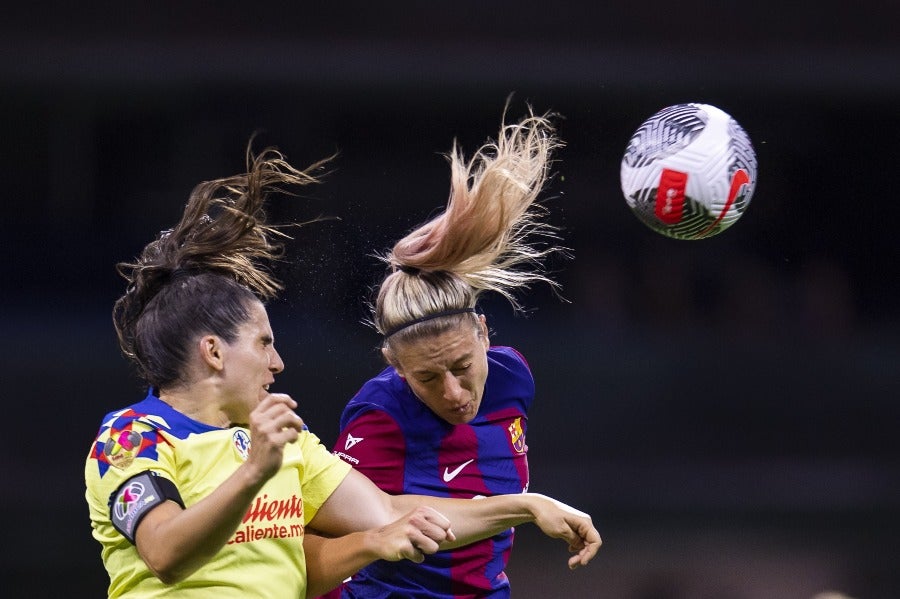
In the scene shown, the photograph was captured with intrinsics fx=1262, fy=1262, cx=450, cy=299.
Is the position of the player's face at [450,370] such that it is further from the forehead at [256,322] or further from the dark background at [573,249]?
the dark background at [573,249]

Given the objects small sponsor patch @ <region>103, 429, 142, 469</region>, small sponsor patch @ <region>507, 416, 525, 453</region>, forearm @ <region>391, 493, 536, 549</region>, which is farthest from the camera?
small sponsor patch @ <region>507, 416, 525, 453</region>

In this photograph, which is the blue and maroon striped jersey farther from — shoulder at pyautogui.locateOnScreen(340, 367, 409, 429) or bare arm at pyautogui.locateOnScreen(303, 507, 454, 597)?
bare arm at pyautogui.locateOnScreen(303, 507, 454, 597)

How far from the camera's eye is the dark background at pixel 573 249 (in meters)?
5.12

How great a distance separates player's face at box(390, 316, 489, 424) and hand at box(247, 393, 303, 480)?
2.84 ft

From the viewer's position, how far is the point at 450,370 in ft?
9.59

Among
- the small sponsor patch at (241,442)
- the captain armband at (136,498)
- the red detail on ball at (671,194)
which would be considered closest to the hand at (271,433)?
the captain armband at (136,498)

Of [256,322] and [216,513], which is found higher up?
[256,322]

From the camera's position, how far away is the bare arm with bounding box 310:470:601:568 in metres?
2.58

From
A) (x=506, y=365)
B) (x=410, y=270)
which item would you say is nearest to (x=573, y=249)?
(x=506, y=365)

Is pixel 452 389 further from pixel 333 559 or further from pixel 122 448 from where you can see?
pixel 122 448

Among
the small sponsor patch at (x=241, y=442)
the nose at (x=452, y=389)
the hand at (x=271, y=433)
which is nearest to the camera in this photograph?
the hand at (x=271, y=433)

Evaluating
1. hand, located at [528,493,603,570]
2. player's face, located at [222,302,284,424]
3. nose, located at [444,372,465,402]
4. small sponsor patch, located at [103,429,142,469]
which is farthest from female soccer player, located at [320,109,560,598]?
small sponsor patch, located at [103,429,142,469]

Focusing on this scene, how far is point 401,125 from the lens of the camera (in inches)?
219

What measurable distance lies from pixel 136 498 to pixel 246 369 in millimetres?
372
